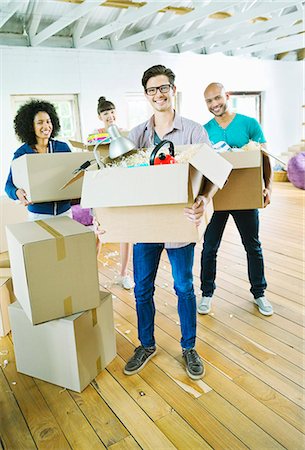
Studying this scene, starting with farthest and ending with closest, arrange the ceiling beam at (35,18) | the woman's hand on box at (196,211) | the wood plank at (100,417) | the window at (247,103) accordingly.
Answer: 1. the window at (247,103)
2. the ceiling beam at (35,18)
3. the wood plank at (100,417)
4. the woman's hand on box at (196,211)

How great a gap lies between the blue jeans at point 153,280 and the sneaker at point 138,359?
2.5 inches

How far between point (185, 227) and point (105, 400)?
0.90 meters

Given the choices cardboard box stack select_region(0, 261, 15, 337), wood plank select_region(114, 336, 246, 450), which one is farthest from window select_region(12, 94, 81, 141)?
wood plank select_region(114, 336, 246, 450)

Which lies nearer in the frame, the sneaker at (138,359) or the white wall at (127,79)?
the sneaker at (138,359)

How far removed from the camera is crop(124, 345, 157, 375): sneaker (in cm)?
192

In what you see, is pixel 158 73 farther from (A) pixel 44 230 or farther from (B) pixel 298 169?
(B) pixel 298 169

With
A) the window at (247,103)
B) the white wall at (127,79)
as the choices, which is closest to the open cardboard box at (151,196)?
the white wall at (127,79)

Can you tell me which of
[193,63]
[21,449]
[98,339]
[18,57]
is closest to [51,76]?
[18,57]

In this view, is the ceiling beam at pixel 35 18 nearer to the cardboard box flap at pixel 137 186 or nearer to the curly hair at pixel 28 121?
the curly hair at pixel 28 121

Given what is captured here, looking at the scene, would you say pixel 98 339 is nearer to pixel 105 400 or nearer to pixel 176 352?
pixel 105 400

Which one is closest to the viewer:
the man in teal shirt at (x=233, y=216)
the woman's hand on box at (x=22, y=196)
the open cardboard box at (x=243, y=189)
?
the woman's hand on box at (x=22, y=196)

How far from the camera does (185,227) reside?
4.85ft

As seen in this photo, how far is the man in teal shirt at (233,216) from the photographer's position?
212 cm

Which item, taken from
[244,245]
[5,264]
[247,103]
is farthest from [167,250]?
[247,103]
